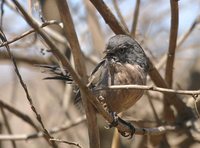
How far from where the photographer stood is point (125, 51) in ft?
8.82

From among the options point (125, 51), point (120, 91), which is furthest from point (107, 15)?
point (120, 91)

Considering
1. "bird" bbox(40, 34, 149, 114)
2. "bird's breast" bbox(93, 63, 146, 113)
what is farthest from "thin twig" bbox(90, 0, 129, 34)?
"bird's breast" bbox(93, 63, 146, 113)

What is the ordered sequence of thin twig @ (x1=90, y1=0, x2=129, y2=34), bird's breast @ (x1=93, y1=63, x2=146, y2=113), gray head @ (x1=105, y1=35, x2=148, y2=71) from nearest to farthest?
thin twig @ (x1=90, y1=0, x2=129, y2=34)
bird's breast @ (x1=93, y1=63, x2=146, y2=113)
gray head @ (x1=105, y1=35, x2=148, y2=71)

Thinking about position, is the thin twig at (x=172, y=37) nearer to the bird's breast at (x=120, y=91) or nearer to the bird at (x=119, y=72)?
the bird at (x=119, y=72)

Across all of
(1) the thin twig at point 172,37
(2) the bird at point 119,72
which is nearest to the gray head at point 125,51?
(2) the bird at point 119,72

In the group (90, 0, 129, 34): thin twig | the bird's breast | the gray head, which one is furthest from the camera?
the gray head

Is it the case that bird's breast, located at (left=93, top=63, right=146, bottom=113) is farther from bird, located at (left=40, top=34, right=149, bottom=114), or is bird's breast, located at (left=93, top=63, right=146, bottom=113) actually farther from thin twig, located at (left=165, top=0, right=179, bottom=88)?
thin twig, located at (left=165, top=0, right=179, bottom=88)

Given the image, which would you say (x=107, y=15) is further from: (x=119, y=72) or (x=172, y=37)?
(x=172, y=37)

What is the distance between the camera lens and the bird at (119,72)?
242cm

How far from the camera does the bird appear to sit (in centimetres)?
242

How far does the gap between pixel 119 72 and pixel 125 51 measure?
25 cm

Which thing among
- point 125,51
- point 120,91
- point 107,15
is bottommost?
point 120,91

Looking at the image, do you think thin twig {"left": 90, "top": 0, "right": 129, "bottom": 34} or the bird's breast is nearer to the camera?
Result: thin twig {"left": 90, "top": 0, "right": 129, "bottom": 34}

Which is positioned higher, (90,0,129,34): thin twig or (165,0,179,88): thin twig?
(90,0,129,34): thin twig
